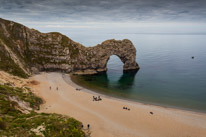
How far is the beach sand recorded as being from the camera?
34.8m

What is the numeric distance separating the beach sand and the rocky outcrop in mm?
29622

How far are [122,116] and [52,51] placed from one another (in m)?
64.2

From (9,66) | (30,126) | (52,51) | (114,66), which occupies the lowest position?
(30,126)

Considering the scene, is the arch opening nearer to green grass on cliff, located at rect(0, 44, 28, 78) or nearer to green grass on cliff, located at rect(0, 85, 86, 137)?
green grass on cliff, located at rect(0, 44, 28, 78)

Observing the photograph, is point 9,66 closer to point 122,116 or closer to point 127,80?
point 122,116

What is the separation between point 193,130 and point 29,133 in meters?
37.9

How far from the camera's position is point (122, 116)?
140 feet

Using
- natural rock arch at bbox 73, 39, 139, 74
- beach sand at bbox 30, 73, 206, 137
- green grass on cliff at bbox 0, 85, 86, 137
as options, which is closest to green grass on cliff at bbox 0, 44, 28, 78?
beach sand at bbox 30, 73, 206, 137

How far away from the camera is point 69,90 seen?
6425cm

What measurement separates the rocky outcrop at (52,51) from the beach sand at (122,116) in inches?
1166

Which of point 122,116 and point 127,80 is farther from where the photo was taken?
point 127,80

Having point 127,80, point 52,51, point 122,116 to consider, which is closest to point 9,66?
point 52,51

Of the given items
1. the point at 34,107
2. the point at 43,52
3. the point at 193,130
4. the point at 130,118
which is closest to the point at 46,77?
the point at 43,52

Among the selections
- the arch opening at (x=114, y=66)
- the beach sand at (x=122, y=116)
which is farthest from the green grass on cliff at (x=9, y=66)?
the arch opening at (x=114, y=66)
